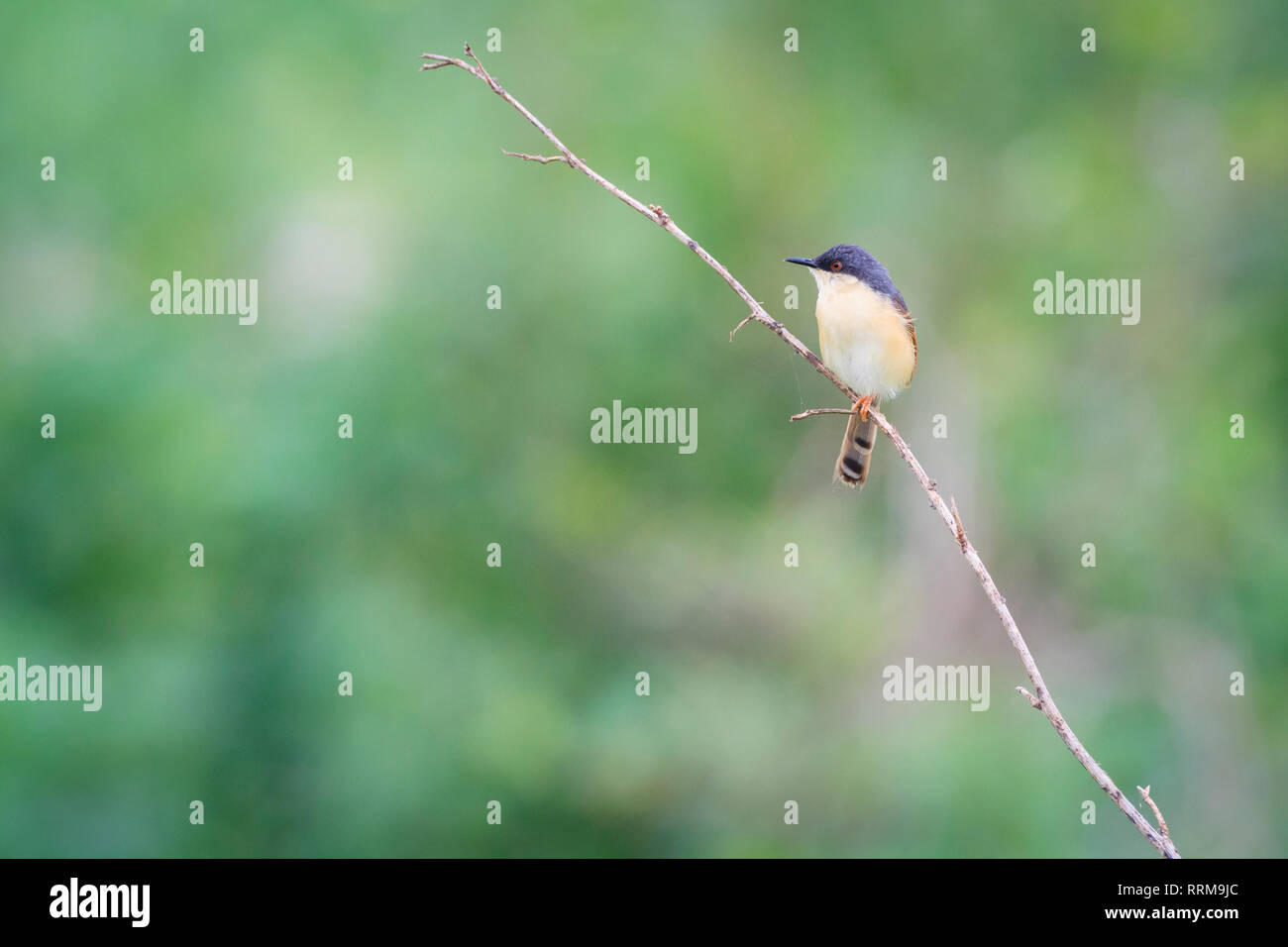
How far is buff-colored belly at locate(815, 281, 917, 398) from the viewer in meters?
5.66

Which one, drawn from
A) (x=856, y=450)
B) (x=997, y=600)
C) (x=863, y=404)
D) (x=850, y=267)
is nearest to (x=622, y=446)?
(x=856, y=450)

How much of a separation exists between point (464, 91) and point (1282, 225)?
27.2 feet

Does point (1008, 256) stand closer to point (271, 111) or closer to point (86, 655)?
point (271, 111)

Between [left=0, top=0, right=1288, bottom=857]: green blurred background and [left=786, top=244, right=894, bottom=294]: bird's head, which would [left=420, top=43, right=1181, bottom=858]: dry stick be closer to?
[left=786, top=244, right=894, bottom=294]: bird's head

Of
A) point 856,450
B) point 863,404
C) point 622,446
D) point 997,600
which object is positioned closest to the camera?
point 997,600

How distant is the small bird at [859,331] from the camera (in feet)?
18.6

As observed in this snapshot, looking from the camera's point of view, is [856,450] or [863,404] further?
[856,450]

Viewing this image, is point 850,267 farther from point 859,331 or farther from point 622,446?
point 622,446

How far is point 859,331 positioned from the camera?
5.67m

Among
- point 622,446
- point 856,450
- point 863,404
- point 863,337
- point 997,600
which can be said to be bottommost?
point 997,600

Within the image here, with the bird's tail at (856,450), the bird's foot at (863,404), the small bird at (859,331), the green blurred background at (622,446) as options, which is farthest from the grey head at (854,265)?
the green blurred background at (622,446)

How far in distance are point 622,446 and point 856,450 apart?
5.57 meters

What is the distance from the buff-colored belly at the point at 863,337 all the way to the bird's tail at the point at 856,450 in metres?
0.20

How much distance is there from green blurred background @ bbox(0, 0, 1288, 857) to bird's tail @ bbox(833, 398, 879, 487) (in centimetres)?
394
